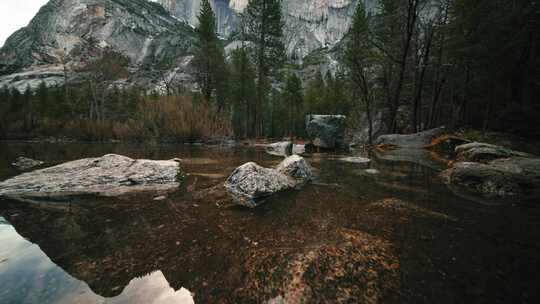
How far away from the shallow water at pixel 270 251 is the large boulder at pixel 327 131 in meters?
7.68

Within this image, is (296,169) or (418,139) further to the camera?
(418,139)

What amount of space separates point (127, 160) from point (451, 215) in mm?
4769

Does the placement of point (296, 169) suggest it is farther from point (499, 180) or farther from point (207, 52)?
point (207, 52)

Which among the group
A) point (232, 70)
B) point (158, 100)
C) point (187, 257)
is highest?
point (232, 70)

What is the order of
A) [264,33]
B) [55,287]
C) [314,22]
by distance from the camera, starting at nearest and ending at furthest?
[55,287] < [264,33] < [314,22]

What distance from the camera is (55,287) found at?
1.14 metres

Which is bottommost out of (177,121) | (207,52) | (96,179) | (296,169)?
(96,179)

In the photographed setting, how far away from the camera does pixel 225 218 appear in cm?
215

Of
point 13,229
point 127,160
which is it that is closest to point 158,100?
point 127,160

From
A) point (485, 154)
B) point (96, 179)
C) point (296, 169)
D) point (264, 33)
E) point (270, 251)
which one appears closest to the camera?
point (270, 251)

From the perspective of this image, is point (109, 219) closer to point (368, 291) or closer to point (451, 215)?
point (368, 291)

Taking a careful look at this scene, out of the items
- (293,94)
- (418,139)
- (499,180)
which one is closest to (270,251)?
(499,180)

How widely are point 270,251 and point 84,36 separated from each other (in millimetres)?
107034

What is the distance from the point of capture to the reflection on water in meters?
1.07
